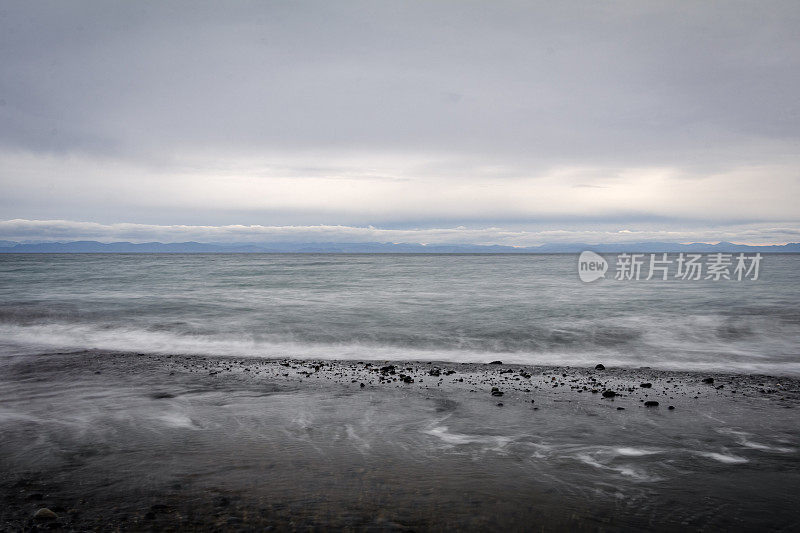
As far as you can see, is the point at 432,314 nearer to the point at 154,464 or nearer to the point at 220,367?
the point at 220,367

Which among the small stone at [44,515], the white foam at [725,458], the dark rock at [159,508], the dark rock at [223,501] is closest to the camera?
the small stone at [44,515]

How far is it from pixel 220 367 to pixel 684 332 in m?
16.1

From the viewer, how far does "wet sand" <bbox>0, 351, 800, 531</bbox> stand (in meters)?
4.56

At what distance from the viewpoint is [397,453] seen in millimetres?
6027

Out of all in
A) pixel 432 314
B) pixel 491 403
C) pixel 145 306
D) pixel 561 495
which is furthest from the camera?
pixel 145 306

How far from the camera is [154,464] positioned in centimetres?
561

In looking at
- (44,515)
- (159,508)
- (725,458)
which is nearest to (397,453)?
(159,508)

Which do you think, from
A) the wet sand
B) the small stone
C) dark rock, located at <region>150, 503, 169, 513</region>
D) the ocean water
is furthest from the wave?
the small stone

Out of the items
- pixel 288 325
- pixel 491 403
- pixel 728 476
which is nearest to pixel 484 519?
pixel 728 476

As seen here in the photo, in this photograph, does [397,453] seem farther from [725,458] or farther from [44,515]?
[725,458]

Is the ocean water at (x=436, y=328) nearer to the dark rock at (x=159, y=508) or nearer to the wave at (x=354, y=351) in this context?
the wave at (x=354, y=351)

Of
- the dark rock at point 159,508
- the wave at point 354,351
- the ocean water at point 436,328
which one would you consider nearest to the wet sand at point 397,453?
the dark rock at point 159,508

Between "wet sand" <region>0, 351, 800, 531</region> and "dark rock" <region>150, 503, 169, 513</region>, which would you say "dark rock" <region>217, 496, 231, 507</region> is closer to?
"wet sand" <region>0, 351, 800, 531</region>

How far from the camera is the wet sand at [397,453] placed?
4562 millimetres
